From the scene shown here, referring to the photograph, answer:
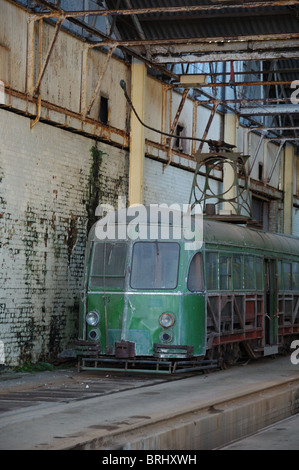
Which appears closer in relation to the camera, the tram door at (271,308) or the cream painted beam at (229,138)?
the tram door at (271,308)

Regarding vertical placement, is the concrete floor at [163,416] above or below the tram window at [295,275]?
below

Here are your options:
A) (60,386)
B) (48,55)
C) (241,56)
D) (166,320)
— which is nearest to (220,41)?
(241,56)

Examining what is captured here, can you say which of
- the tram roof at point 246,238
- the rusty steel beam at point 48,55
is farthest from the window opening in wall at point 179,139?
the rusty steel beam at point 48,55

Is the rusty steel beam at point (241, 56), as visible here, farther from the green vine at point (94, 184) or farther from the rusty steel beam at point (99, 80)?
the green vine at point (94, 184)

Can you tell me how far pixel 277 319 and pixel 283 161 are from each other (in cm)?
1523

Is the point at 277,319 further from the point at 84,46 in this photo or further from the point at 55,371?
the point at 84,46

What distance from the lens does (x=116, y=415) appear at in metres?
10.7

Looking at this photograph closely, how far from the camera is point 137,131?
20.9 metres

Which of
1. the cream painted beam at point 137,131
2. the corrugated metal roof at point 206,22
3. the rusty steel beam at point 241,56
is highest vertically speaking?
the corrugated metal roof at point 206,22

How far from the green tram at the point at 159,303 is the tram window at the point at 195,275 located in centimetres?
2

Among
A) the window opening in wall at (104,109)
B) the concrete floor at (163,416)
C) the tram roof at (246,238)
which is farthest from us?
the window opening in wall at (104,109)

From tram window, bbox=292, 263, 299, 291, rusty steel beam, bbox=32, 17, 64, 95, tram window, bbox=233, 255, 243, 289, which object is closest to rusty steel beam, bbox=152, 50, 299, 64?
rusty steel beam, bbox=32, 17, 64, 95

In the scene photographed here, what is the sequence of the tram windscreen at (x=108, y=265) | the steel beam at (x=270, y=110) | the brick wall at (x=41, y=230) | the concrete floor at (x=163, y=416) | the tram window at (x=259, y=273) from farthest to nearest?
the steel beam at (x=270, y=110), the tram window at (x=259, y=273), the brick wall at (x=41, y=230), the tram windscreen at (x=108, y=265), the concrete floor at (x=163, y=416)

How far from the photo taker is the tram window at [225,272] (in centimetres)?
1653
